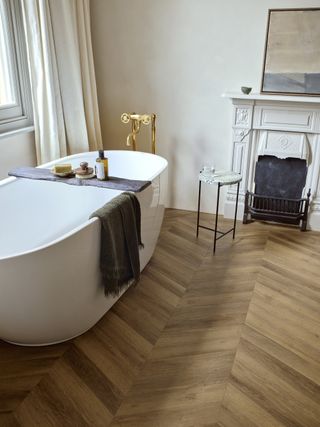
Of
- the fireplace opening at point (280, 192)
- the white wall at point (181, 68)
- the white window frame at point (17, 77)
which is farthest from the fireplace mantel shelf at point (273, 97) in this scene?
the white window frame at point (17, 77)

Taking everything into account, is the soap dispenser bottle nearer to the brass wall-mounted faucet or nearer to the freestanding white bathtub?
the freestanding white bathtub

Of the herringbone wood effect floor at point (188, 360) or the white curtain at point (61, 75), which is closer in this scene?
the herringbone wood effect floor at point (188, 360)

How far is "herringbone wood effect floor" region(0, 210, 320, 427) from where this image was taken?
5.36 ft

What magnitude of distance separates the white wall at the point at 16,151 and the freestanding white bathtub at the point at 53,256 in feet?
1.11

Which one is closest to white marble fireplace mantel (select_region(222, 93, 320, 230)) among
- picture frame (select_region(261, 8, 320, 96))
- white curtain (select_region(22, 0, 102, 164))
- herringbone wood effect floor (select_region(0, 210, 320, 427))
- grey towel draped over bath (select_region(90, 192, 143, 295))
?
picture frame (select_region(261, 8, 320, 96))

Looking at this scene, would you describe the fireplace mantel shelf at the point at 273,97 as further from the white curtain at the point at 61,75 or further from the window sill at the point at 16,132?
the window sill at the point at 16,132

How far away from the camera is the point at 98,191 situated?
105 inches

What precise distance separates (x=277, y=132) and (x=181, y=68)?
0.97m

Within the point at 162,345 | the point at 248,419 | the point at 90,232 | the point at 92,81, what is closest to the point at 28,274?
the point at 90,232

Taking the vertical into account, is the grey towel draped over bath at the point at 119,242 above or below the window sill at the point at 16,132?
below

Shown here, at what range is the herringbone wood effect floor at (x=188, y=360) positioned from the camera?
1.63 meters

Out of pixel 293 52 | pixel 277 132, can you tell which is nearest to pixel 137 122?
pixel 277 132

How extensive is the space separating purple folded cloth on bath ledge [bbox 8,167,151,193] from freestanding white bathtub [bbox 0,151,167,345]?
0.13 ft

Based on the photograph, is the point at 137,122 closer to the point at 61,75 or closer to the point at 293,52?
the point at 61,75
